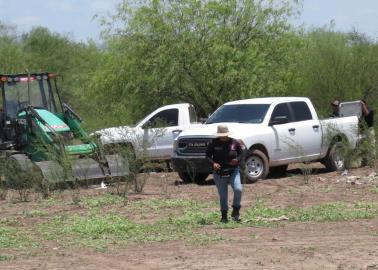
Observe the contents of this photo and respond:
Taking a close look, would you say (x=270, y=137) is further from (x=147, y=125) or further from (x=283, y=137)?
Answer: (x=147, y=125)

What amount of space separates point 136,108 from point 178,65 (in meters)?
2.38

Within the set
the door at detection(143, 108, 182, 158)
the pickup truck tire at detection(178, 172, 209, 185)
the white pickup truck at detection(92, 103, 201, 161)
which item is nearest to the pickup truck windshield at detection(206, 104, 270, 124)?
the pickup truck tire at detection(178, 172, 209, 185)

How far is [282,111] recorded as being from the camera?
1908 centimetres

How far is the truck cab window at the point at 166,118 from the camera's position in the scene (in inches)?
856

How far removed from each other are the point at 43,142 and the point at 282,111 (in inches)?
225

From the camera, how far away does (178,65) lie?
26.8m

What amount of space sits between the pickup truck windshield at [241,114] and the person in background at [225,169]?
19.8 ft

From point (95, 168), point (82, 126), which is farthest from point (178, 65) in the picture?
point (95, 168)

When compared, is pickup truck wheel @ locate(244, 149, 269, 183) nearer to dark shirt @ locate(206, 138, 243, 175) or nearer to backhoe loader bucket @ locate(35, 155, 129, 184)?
backhoe loader bucket @ locate(35, 155, 129, 184)

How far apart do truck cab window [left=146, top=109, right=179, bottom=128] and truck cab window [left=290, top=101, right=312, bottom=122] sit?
12.8ft

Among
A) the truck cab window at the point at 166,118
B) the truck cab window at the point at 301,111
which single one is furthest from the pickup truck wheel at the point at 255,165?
the truck cab window at the point at 166,118

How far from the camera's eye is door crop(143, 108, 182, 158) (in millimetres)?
21500

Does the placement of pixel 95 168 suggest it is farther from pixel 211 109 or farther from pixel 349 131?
pixel 211 109

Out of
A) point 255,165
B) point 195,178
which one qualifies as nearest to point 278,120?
point 255,165
